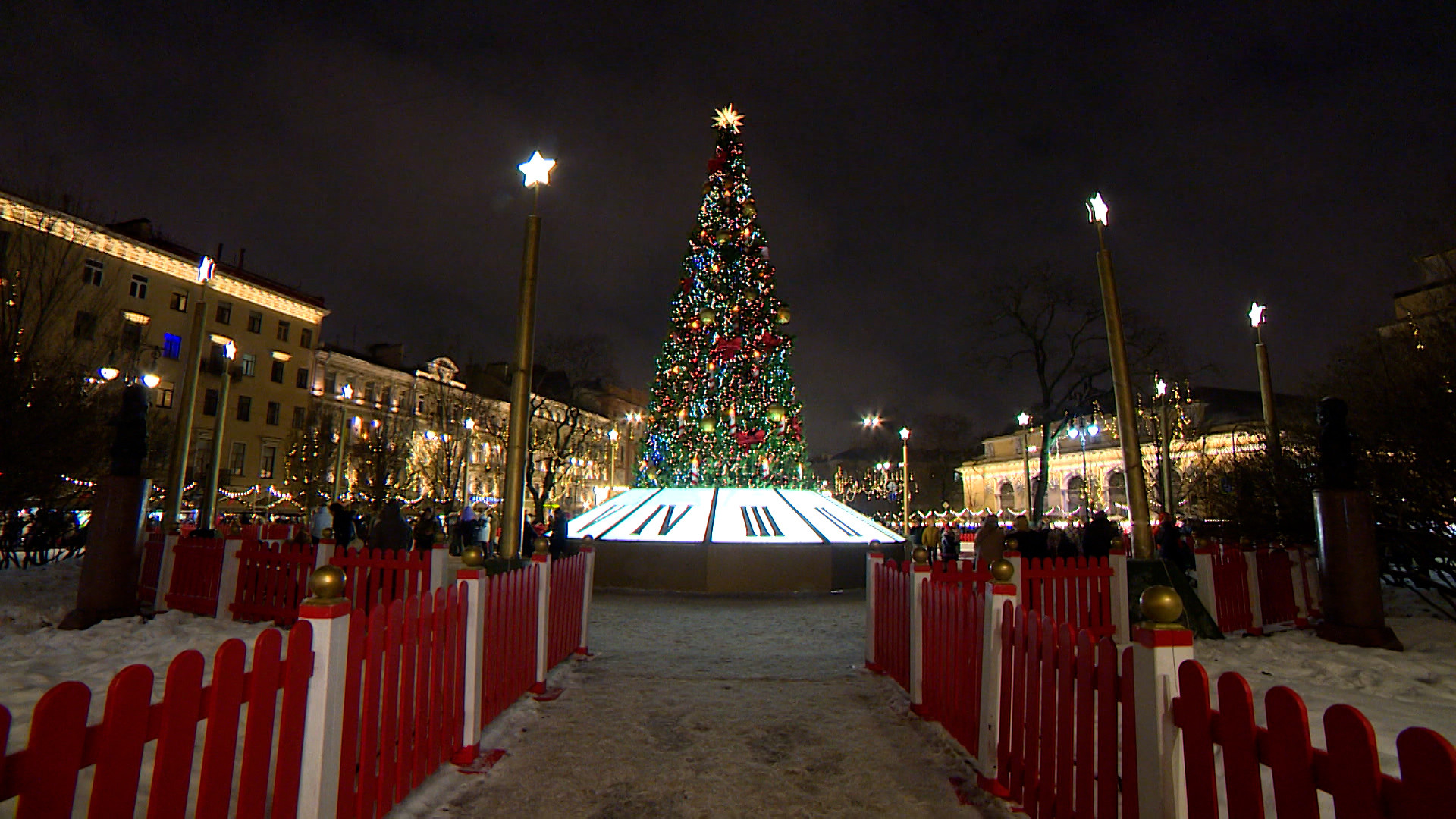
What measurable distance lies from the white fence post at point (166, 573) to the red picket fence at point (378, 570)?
11.9ft

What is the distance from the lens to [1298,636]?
29.5ft

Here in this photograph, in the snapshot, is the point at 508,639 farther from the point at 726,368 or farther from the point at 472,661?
the point at 726,368

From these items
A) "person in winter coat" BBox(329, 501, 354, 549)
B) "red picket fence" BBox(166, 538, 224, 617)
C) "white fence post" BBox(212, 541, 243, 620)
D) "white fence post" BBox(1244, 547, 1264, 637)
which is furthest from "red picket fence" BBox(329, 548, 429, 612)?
"white fence post" BBox(1244, 547, 1264, 637)

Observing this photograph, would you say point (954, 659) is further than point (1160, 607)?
Yes

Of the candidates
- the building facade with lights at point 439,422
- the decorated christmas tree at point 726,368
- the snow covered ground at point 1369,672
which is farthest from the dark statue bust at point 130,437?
the building facade with lights at point 439,422

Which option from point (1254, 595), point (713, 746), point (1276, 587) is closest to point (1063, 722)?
point (713, 746)

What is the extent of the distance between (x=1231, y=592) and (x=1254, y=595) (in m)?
0.53

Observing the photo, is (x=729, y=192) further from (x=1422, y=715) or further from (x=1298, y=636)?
(x=1422, y=715)

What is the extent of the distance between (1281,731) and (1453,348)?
958cm

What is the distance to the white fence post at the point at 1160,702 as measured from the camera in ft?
8.84

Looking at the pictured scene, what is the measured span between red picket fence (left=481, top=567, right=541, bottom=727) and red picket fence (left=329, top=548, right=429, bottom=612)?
2.49 m

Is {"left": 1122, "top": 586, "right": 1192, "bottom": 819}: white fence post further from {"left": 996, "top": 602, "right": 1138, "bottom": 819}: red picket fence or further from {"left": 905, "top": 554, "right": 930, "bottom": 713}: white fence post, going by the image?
{"left": 905, "top": 554, "right": 930, "bottom": 713}: white fence post

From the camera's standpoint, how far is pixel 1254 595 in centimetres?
985

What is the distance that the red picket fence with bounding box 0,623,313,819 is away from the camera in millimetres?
1813
